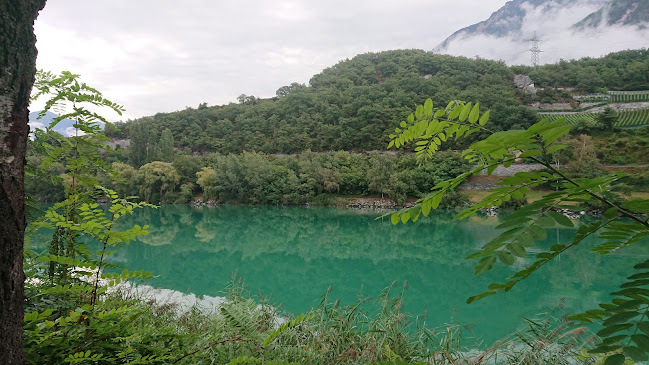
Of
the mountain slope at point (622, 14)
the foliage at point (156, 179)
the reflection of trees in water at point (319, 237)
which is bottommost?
the reflection of trees in water at point (319, 237)

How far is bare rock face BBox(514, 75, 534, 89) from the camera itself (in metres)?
44.8

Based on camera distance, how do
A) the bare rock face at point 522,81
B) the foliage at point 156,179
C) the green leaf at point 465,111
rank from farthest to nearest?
the bare rock face at point 522,81 < the foliage at point 156,179 < the green leaf at point 465,111

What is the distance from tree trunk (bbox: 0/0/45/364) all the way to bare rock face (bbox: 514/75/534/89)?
5252cm

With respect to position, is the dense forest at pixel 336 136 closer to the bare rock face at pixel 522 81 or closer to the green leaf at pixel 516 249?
the bare rock face at pixel 522 81

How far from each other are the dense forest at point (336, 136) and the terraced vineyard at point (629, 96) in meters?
1.60

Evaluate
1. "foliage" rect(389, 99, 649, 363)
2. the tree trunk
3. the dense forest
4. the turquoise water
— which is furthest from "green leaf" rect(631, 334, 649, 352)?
the dense forest

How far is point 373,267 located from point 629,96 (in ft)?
144

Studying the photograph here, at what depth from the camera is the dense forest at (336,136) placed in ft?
82.6

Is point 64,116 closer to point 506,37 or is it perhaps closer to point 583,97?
point 583,97

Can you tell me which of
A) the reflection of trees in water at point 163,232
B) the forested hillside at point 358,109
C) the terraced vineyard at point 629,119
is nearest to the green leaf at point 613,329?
the reflection of trees in water at point 163,232

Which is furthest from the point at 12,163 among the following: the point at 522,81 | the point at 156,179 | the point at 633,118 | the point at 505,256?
the point at 522,81

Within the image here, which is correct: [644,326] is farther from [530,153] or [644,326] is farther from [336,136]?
[336,136]

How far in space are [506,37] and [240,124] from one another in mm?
103289

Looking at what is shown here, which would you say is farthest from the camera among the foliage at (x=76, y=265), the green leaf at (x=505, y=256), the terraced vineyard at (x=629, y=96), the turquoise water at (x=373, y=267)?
the terraced vineyard at (x=629, y=96)
